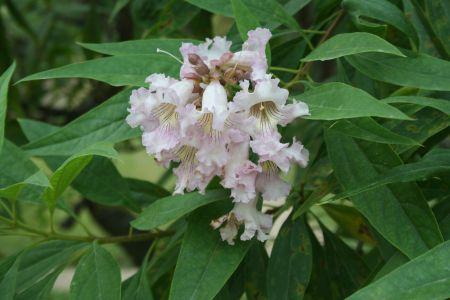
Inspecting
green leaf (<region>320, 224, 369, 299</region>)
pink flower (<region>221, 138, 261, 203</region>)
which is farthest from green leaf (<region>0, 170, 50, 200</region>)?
green leaf (<region>320, 224, 369, 299</region>)

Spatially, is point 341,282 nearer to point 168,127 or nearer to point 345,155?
point 345,155

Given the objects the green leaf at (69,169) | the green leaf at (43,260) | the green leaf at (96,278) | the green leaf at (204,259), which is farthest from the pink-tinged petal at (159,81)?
the green leaf at (43,260)

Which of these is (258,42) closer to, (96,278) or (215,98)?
(215,98)

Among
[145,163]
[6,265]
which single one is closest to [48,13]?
[6,265]

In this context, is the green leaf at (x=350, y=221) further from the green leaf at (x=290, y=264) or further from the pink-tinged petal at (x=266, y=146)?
the pink-tinged petal at (x=266, y=146)

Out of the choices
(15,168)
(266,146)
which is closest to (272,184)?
(266,146)

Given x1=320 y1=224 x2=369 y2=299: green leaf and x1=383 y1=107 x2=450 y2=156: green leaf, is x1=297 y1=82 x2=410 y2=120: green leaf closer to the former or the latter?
x1=383 y1=107 x2=450 y2=156: green leaf
